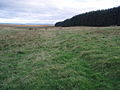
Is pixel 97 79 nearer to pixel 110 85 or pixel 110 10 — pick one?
pixel 110 85

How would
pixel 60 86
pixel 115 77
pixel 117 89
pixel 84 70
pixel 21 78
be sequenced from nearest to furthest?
pixel 117 89 < pixel 60 86 < pixel 115 77 < pixel 21 78 < pixel 84 70

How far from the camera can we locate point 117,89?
110 inches

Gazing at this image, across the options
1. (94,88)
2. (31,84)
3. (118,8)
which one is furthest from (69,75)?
(118,8)

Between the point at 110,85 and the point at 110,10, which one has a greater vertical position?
the point at 110,10

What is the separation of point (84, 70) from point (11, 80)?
88.5 inches

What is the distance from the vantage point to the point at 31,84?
3164mm

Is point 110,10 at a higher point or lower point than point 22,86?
higher

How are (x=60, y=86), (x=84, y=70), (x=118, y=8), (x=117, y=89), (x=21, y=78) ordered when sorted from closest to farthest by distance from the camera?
1. (x=117, y=89)
2. (x=60, y=86)
3. (x=21, y=78)
4. (x=84, y=70)
5. (x=118, y=8)

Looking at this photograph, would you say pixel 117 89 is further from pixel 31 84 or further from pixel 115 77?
pixel 31 84

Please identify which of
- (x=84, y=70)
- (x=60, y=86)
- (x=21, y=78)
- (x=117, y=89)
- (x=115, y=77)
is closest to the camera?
(x=117, y=89)

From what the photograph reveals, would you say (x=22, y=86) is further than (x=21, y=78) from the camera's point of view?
No

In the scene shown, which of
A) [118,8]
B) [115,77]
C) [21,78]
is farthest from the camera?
[118,8]

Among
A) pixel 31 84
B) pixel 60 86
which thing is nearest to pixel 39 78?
pixel 31 84

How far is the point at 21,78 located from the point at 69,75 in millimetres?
1414
